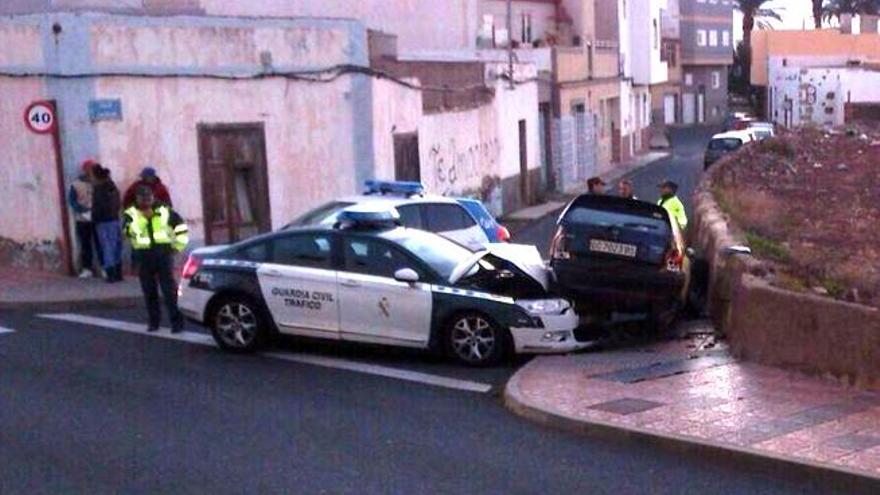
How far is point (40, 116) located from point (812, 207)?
16.5 metres

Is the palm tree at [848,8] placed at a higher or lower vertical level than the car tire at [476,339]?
higher

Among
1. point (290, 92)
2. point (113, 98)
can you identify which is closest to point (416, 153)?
point (290, 92)

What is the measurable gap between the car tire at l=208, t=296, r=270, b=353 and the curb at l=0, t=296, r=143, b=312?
4.11 metres

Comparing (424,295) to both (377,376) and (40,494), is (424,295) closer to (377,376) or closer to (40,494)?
(377,376)

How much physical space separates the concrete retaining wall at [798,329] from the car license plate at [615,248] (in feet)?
3.61

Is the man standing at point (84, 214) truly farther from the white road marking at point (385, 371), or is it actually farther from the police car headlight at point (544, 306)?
the police car headlight at point (544, 306)

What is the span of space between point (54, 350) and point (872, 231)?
16.3m

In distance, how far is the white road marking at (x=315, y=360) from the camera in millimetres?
14000

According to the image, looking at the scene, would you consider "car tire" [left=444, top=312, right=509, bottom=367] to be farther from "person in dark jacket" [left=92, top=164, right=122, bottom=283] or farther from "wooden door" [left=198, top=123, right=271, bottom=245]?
"wooden door" [left=198, top=123, right=271, bottom=245]

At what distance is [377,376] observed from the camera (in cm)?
1438

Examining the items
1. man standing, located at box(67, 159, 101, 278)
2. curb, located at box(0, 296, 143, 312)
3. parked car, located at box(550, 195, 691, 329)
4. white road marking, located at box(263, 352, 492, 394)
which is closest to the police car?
white road marking, located at box(263, 352, 492, 394)

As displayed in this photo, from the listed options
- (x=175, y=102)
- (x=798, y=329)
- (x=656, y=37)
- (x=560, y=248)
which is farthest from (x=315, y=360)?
(x=656, y=37)

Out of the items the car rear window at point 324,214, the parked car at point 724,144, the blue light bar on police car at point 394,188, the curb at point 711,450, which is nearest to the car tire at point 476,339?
the curb at point 711,450

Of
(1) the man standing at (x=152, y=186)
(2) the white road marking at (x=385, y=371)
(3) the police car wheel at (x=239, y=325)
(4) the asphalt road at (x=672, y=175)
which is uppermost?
(1) the man standing at (x=152, y=186)
